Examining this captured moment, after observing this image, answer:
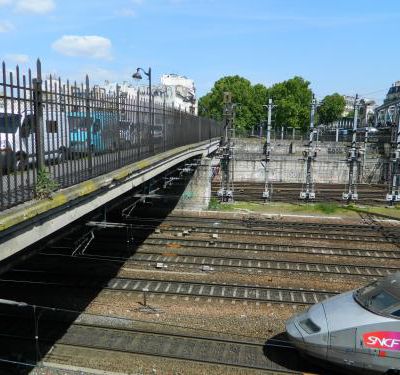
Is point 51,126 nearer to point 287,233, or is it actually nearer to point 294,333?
point 294,333

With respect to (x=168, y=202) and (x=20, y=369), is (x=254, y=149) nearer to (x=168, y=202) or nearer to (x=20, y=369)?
(x=168, y=202)

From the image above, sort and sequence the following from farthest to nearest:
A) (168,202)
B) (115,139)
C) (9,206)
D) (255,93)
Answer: (255,93)
(168,202)
(115,139)
(9,206)

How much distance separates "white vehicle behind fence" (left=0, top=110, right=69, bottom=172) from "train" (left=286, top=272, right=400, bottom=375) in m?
5.24

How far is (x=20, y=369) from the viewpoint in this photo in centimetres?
809

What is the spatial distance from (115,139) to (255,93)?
82827 millimetres

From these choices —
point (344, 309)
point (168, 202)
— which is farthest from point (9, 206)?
point (168, 202)

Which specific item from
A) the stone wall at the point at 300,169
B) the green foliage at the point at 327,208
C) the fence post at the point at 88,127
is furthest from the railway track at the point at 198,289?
the stone wall at the point at 300,169

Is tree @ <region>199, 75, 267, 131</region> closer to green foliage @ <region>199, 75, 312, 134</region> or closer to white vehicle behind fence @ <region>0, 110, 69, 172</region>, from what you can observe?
green foliage @ <region>199, 75, 312, 134</region>

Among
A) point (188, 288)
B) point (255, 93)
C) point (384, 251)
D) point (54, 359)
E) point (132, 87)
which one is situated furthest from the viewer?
point (255, 93)

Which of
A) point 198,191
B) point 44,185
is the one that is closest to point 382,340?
point 44,185

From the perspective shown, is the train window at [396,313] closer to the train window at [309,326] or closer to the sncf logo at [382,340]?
the sncf logo at [382,340]

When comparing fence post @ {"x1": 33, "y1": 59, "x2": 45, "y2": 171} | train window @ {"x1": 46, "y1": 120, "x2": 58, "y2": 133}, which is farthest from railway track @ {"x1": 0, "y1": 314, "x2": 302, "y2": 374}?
train window @ {"x1": 46, "y1": 120, "x2": 58, "y2": 133}

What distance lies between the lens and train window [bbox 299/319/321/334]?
305 inches

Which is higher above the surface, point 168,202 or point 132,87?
point 132,87
